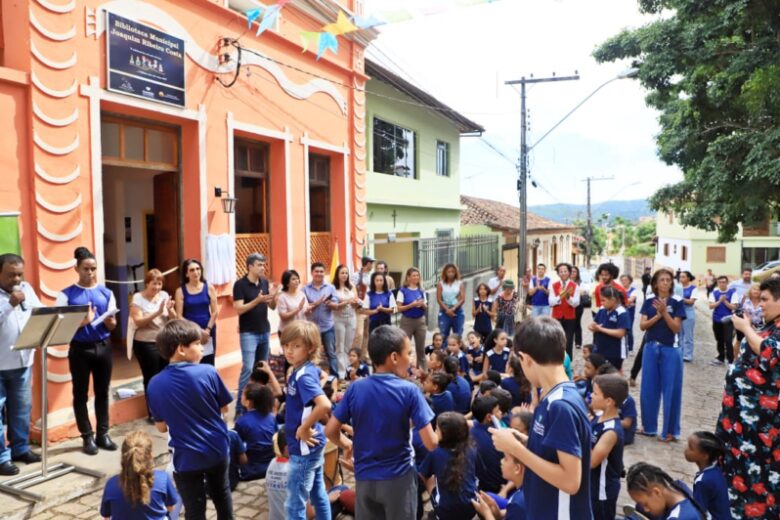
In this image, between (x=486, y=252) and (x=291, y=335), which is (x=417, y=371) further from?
(x=486, y=252)

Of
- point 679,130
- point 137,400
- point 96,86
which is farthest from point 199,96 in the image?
point 679,130

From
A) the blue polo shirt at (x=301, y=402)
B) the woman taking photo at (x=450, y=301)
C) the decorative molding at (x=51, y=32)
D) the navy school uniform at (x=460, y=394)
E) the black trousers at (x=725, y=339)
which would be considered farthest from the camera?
the black trousers at (x=725, y=339)

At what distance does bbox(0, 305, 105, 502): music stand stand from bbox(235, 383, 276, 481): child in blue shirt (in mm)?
1330

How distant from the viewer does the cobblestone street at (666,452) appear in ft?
14.6

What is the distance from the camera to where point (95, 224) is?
5848 millimetres

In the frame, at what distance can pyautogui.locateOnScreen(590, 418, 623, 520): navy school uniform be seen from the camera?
374 centimetres

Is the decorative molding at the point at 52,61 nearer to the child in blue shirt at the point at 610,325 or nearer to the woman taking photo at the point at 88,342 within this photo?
the woman taking photo at the point at 88,342

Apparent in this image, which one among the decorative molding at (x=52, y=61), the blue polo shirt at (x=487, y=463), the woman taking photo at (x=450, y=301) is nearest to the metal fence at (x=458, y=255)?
the woman taking photo at (x=450, y=301)

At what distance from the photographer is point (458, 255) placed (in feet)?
57.9

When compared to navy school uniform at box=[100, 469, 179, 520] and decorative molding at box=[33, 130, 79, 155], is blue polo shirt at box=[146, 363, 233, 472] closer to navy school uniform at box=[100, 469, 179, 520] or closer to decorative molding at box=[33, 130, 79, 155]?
navy school uniform at box=[100, 469, 179, 520]

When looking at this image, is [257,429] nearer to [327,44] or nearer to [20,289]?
[20,289]

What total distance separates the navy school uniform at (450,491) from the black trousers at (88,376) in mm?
3212

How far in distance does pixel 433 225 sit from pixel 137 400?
1276 cm

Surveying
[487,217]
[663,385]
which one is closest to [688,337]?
[663,385]
